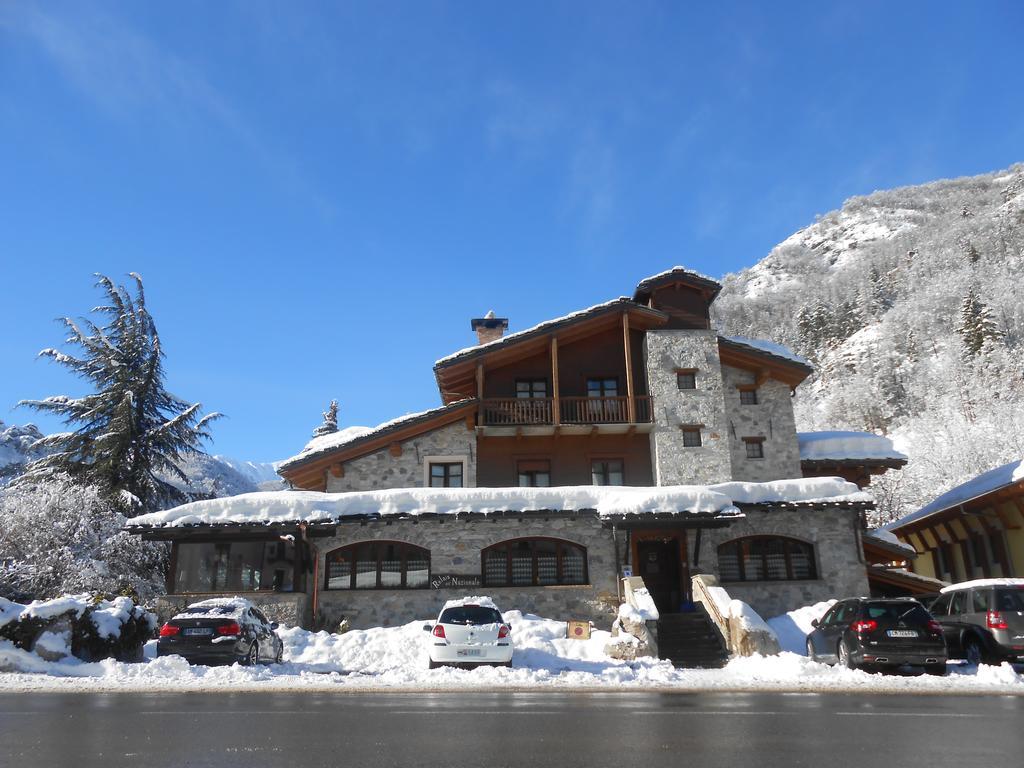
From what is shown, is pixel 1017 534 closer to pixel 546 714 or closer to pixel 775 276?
pixel 546 714

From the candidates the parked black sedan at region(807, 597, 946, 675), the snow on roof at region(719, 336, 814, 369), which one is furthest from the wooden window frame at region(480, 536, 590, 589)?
the snow on roof at region(719, 336, 814, 369)

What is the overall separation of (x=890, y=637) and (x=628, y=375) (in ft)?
46.9

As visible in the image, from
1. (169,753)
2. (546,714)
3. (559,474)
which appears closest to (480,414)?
(559,474)

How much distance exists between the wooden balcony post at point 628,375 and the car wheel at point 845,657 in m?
12.4

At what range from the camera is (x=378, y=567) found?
20.9 metres

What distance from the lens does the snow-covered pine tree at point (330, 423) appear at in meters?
44.7

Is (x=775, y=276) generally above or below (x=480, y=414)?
above

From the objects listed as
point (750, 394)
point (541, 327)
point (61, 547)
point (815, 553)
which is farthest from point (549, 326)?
point (61, 547)

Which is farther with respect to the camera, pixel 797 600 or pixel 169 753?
pixel 797 600

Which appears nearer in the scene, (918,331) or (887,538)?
(887,538)

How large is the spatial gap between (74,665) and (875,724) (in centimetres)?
1391

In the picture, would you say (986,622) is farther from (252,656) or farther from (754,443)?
(252,656)

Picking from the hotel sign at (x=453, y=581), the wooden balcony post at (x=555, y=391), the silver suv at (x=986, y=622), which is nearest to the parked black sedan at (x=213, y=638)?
the hotel sign at (x=453, y=581)

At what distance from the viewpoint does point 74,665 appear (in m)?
14.0
